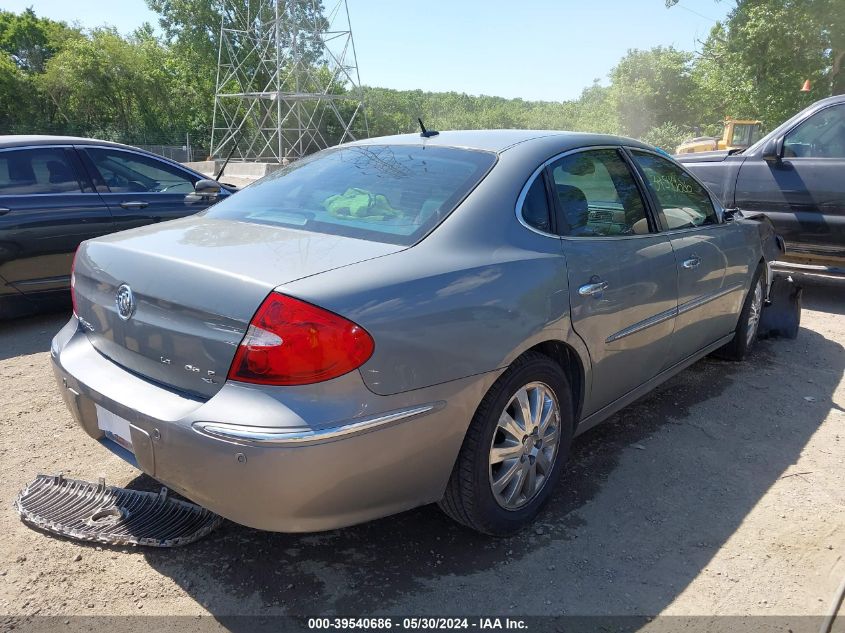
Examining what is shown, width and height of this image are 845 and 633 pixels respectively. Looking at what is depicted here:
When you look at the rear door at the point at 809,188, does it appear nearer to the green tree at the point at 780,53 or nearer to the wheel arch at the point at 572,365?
the wheel arch at the point at 572,365

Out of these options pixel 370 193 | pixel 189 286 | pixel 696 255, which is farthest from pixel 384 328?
pixel 696 255

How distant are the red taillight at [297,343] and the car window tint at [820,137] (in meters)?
6.21

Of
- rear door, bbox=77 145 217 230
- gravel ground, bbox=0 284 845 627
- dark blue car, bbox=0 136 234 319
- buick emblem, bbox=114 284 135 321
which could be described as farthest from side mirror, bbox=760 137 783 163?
buick emblem, bbox=114 284 135 321

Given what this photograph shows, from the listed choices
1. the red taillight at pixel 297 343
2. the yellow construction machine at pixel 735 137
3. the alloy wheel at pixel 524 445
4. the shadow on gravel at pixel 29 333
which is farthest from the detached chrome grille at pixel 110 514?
the yellow construction machine at pixel 735 137

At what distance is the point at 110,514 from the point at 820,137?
22.9 feet

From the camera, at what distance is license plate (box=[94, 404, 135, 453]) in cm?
239

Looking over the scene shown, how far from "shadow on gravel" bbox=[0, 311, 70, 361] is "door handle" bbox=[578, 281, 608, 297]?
415cm

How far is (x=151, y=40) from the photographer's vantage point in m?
47.3

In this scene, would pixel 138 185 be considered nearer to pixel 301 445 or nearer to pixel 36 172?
pixel 36 172

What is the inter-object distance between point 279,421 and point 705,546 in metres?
1.88

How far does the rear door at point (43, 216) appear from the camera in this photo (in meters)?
5.29

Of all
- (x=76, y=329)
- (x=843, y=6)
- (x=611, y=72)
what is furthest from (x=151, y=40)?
(x=76, y=329)

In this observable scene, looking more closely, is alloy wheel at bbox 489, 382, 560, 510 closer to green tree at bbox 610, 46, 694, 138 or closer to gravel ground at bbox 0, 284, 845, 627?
gravel ground at bbox 0, 284, 845, 627

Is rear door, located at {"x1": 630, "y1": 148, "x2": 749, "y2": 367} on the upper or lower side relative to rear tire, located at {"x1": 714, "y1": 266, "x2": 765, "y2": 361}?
upper
